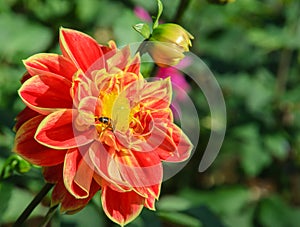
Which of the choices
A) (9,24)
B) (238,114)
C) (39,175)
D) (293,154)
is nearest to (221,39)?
(238,114)

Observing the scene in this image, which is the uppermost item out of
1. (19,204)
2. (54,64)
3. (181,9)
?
(54,64)

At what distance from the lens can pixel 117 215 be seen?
1.25 metres

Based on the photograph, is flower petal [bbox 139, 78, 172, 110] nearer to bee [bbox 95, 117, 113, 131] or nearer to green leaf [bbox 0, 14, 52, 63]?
bee [bbox 95, 117, 113, 131]

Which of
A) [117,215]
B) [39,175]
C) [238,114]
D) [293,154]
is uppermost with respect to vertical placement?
[117,215]

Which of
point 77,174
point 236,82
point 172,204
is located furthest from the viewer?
point 236,82

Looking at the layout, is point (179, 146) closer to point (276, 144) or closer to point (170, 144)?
point (170, 144)

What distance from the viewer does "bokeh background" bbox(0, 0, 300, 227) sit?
2.49 meters

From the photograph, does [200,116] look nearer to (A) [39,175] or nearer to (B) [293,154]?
(B) [293,154]

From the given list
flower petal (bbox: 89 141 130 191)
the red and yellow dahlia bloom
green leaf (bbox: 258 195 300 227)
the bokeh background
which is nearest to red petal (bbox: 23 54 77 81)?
the red and yellow dahlia bloom

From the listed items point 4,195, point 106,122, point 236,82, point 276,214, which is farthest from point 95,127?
point 236,82

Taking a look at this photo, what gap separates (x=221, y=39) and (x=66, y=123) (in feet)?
6.15

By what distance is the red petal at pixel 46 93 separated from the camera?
47.8 inches

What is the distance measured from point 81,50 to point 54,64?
0.05 metres

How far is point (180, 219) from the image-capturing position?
1.89 meters
